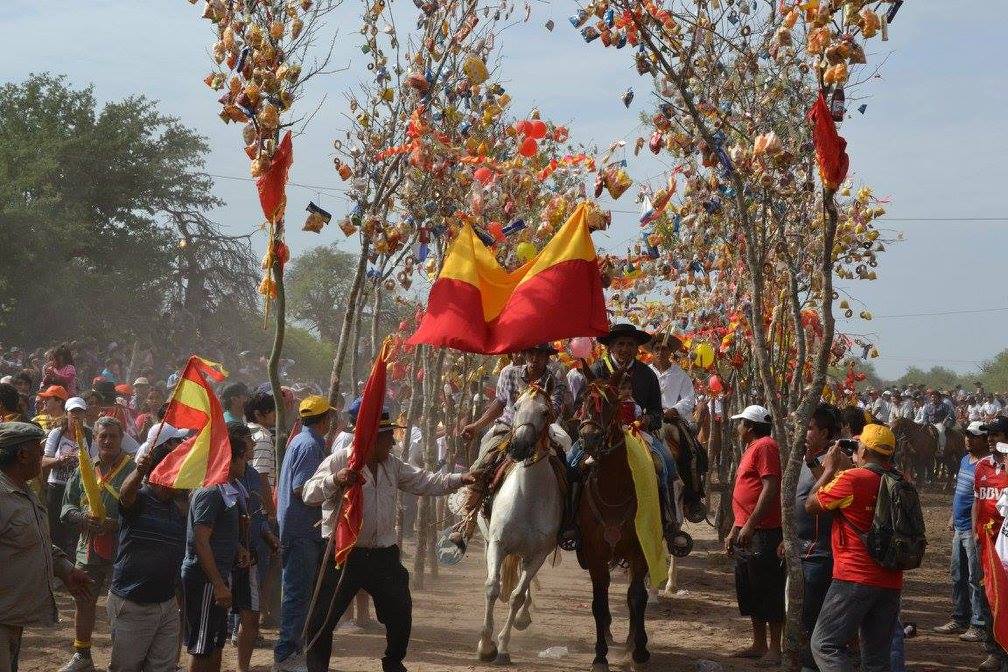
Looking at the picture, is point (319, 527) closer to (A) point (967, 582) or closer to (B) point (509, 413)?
(B) point (509, 413)

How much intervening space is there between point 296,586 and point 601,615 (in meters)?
2.62

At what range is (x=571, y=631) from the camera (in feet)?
40.5

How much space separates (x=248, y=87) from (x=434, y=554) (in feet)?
25.3

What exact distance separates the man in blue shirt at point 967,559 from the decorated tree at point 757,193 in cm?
159

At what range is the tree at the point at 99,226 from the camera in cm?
3234

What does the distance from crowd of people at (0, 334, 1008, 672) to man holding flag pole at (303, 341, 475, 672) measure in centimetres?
1

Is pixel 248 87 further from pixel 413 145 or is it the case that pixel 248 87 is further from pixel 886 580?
Answer: pixel 886 580

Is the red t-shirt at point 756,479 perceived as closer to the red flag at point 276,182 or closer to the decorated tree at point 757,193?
the decorated tree at point 757,193


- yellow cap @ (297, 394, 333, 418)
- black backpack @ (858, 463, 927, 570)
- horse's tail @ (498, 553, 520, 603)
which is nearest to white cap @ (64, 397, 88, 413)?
yellow cap @ (297, 394, 333, 418)

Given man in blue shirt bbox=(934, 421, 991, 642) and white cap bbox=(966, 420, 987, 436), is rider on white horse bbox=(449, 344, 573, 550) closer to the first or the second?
white cap bbox=(966, 420, 987, 436)

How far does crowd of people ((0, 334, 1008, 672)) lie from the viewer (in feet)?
25.1

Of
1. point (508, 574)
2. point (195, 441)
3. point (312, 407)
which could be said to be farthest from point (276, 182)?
point (508, 574)

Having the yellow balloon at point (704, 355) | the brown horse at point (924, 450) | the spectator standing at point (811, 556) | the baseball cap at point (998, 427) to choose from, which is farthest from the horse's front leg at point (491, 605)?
the brown horse at point (924, 450)

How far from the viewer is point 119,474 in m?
9.66
